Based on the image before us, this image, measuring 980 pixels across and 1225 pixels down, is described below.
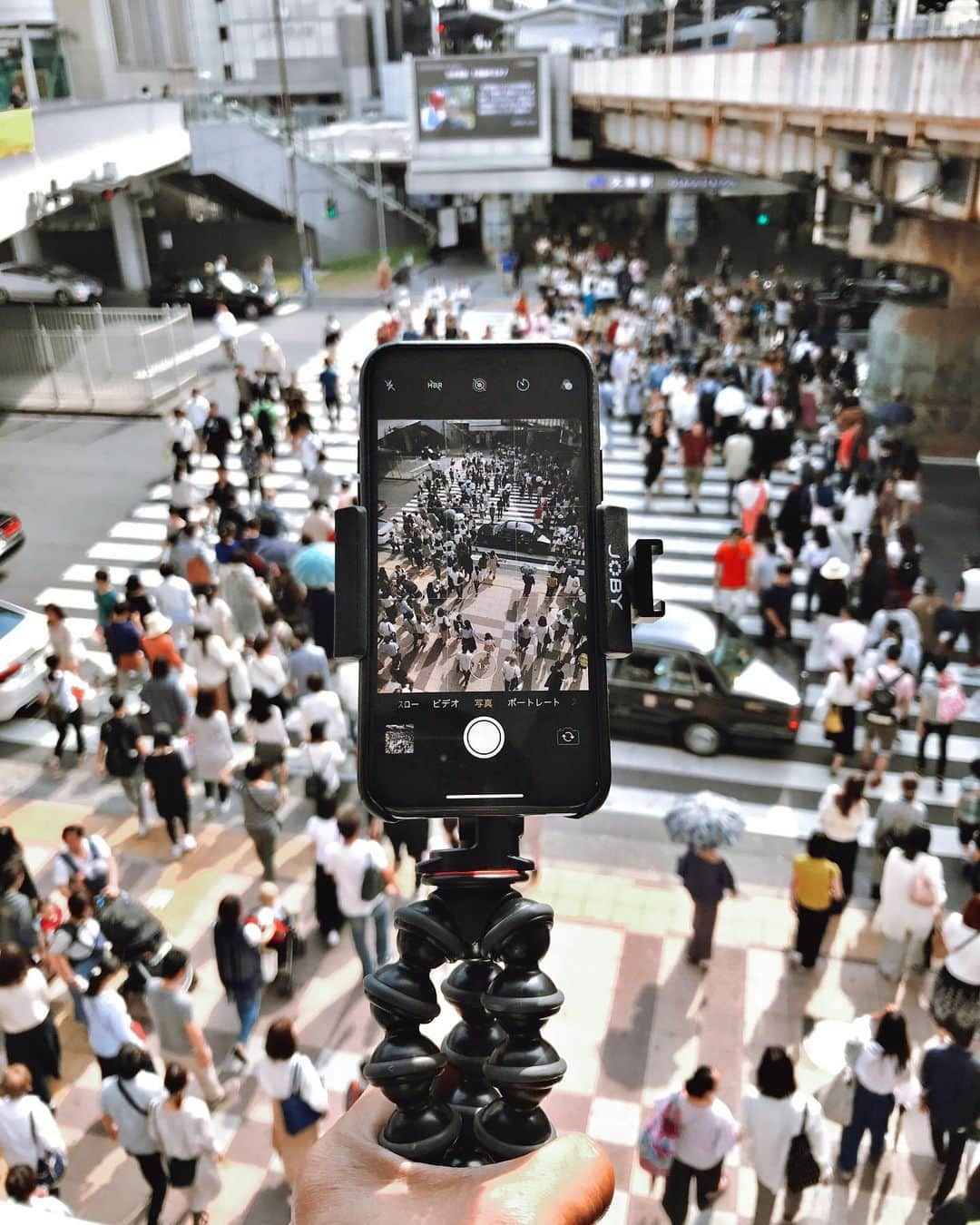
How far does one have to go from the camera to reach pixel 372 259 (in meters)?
35.9

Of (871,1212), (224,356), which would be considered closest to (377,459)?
(871,1212)

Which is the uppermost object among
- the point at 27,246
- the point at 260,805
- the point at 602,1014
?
the point at 27,246

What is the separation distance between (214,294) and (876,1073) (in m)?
27.3

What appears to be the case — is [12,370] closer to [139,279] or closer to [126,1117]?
[126,1117]

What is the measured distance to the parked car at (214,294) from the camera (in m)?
28.2

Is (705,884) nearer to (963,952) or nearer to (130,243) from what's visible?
(963,952)

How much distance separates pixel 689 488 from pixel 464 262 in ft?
81.7

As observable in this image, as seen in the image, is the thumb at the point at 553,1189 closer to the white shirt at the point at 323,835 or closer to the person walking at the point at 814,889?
the white shirt at the point at 323,835

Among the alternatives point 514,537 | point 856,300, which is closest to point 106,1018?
point 514,537

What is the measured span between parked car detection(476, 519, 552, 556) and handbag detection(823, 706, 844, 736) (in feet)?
25.7

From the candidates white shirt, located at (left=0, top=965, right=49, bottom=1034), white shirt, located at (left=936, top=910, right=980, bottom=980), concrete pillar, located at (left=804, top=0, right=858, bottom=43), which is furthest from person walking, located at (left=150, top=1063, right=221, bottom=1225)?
concrete pillar, located at (left=804, top=0, right=858, bottom=43)

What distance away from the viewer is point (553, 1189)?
1.85 m

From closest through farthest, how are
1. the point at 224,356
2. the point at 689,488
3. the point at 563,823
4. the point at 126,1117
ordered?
the point at 126,1117, the point at 563,823, the point at 689,488, the point at 224,356

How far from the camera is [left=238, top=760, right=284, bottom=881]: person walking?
730 cm
